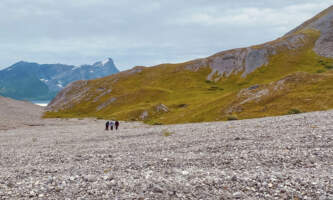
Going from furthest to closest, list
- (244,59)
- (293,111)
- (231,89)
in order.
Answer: (244,59)
(231,89)
(293,111)

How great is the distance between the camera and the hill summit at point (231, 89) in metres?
51.0

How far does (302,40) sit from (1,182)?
225m

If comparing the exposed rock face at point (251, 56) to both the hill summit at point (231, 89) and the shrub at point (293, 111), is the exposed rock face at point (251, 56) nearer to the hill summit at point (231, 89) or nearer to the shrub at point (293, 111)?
the hill summit at point (231, 89)

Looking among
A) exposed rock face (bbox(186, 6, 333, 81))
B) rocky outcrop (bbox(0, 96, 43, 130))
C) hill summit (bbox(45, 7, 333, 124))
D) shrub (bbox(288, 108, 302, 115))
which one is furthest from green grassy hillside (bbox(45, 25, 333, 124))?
rocky outcrop (bbox(0, 96, 43, 130))

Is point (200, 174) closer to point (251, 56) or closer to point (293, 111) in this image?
point (293, 111)

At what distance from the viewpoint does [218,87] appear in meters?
149

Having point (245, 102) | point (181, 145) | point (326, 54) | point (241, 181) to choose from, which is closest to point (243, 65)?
point (326, 54)

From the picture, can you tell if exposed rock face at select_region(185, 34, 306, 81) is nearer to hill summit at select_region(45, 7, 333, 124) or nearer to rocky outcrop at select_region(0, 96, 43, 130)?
hill summit at select_region(45, 7, 333, 124)

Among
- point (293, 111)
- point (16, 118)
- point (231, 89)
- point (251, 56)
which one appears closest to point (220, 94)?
point (231, 89)

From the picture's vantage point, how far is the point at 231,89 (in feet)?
459

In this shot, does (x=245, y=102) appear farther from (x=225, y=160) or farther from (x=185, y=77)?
(x=185, y=77)

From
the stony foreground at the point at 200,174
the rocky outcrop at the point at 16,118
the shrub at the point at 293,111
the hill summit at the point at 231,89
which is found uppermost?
the hill summit at the point at 231,89

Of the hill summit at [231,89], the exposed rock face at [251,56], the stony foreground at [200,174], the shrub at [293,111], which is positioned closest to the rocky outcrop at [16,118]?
the hill summit at [231,89]

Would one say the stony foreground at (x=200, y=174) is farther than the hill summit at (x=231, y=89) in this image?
No
